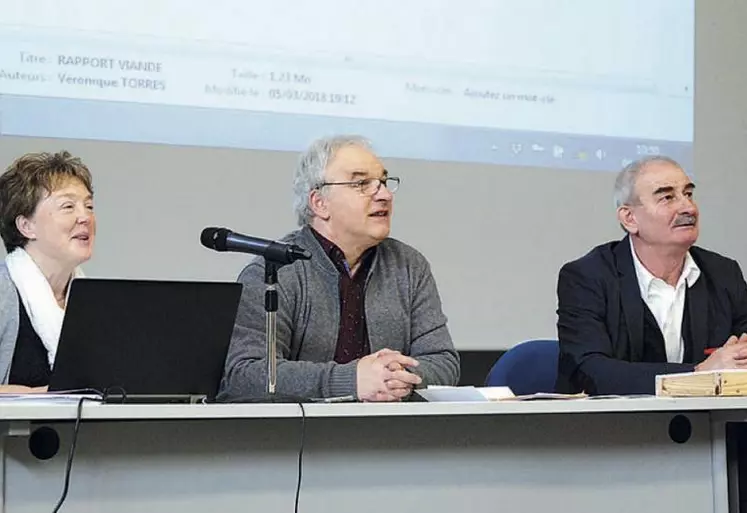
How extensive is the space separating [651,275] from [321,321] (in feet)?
2.56

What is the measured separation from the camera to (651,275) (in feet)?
8.62

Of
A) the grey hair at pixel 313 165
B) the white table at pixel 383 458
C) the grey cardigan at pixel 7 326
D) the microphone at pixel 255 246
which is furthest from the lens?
the grey hair at pixel 313 165

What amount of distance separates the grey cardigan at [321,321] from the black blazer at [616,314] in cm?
28

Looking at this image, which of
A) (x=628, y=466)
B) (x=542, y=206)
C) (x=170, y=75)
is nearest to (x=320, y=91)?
(x=170, y=75)

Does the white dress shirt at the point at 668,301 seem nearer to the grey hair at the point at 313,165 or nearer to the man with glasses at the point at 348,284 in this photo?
the man with glasses at the point at 348,284

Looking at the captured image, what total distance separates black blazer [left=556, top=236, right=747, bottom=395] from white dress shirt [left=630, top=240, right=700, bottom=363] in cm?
2

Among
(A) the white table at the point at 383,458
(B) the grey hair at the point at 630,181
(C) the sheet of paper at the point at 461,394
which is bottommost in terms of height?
(A) the white table at the point at 383,458

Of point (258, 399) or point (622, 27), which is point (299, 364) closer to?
point (258, 399)

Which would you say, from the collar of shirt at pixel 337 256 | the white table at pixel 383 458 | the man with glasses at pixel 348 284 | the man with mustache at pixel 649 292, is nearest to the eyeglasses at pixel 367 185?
the man with glasses at pixel 348 284

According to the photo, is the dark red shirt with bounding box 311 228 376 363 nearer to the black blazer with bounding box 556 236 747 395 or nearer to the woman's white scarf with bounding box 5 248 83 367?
the black blazer with bounding box 556 236 747 395

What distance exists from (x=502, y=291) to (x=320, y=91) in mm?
754

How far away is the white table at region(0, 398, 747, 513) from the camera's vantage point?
1.60 metres

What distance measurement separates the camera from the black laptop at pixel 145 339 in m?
1.68

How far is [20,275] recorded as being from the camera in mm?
2234
